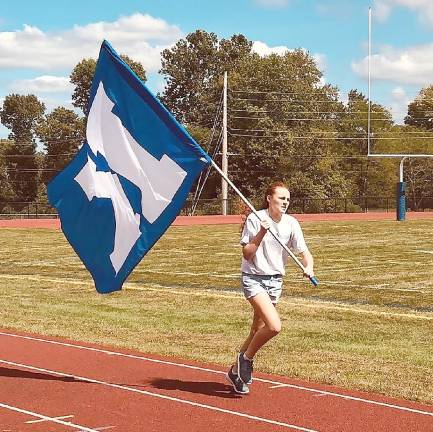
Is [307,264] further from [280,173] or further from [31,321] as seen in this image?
[280,173]

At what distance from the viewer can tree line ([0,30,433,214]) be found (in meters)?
76.4

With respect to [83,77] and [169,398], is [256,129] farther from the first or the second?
[169,398]

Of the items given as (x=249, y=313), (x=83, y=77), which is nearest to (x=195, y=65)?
(x=83, y=77)

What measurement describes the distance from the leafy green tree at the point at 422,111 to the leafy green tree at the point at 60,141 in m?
42.1

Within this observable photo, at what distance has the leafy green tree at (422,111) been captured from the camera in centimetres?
10669

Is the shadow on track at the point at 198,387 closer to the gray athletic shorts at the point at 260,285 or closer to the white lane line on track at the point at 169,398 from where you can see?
the white lane line on track at the point at 169,398

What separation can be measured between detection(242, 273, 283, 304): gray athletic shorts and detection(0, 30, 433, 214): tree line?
65.2 meters

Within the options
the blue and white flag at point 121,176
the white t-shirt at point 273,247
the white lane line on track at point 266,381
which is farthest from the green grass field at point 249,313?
the blue and white flag at point 121,176

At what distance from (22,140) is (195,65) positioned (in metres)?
19.6

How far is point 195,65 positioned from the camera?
319 feet

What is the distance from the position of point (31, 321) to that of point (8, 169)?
70.3m

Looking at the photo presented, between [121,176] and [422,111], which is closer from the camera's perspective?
[121,176]

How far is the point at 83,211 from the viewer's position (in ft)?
32.4

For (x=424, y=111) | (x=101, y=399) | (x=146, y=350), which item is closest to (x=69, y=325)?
(x=146, y=350)
